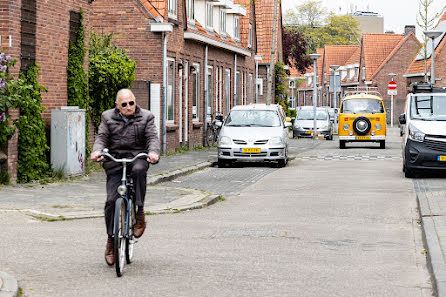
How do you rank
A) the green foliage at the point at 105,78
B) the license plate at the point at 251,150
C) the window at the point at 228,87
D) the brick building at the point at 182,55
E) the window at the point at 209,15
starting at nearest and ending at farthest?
the green foliage at the point at 105,78, the license plate at the point at 251,150, the brick building at the point at 182,55, the window at the point at 209,15, the window at the point at 228,87

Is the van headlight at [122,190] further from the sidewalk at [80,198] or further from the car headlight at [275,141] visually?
the car headlight at [275,141]

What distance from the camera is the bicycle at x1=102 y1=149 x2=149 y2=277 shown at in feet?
25.3

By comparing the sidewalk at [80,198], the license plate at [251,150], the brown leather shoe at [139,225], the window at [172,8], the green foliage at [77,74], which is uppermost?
the window at [172,8]

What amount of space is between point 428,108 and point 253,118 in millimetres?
5469

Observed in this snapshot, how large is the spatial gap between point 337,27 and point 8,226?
3870 inches

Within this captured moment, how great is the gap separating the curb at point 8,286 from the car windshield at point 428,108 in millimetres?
14122

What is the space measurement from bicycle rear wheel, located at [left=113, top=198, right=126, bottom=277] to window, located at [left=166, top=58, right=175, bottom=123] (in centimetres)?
2020

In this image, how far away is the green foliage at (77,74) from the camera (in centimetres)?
1877

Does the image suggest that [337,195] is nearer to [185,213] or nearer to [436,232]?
[185,213]

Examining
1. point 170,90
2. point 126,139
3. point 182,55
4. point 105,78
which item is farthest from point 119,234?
point 182,55

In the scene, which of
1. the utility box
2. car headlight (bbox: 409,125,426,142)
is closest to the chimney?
car headlight (bbox: 409,125,426,142)

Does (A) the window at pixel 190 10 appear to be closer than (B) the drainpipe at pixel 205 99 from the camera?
Yes

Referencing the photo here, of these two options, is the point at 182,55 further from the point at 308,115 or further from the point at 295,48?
the point at 295,48

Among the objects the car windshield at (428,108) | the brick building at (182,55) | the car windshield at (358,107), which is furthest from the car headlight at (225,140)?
the car windshield at (358,107)
